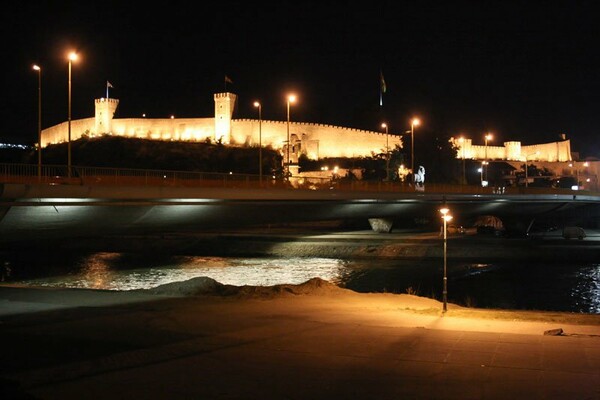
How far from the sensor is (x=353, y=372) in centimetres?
927

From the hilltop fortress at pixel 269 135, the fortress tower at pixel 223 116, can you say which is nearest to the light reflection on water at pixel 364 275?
the hilltop fortress at pixel 269 135

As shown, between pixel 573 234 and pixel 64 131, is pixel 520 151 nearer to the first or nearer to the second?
pixel 573 234

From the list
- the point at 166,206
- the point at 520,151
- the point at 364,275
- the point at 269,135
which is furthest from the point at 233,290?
the point at 520,151

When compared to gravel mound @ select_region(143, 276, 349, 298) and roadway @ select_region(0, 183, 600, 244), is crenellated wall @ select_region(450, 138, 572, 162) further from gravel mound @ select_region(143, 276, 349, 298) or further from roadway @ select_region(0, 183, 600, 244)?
gravel mound @ select_region(143, 276, 349, 298)

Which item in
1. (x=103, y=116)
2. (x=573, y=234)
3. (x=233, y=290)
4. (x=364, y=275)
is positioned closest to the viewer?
(x=233, y=290)

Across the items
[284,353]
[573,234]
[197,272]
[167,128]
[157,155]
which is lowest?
[197,272]

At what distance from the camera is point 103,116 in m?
122

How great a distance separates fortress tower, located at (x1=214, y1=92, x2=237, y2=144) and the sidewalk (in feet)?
319

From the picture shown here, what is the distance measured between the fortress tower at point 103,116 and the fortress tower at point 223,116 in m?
22.0

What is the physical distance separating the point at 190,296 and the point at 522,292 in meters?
18.9

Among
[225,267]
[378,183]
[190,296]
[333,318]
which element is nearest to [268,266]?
[225,267]

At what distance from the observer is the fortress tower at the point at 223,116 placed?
112438mm

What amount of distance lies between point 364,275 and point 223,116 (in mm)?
79513

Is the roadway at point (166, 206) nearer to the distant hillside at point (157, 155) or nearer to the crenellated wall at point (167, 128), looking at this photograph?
the distant hillside at point (157, 155)
